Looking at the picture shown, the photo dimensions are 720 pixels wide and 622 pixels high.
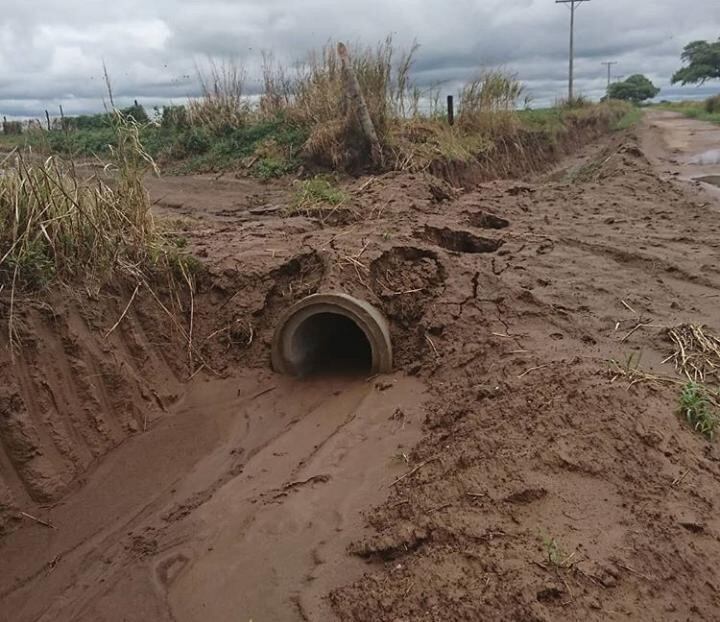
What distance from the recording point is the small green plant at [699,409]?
3.33 m

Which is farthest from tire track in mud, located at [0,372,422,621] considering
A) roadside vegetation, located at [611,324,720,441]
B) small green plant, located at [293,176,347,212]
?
small green plant, located at [293,176,347,212]

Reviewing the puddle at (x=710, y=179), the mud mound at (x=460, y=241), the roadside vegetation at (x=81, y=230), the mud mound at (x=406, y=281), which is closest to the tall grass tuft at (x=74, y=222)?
the roadside vegetation at (x=81, y=230)

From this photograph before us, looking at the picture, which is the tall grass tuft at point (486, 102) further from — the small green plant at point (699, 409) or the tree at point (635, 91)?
the tree at point (635, 91)

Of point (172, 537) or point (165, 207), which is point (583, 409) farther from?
point (165, 207)

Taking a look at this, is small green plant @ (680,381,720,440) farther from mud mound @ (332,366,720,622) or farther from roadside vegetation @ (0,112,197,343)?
roadside vegetation @ (0,112,197,343)

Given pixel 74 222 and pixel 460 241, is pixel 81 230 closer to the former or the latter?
pixel 74 222

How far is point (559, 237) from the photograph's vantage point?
7266 millimetres

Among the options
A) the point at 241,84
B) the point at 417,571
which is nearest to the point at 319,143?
the point at 241,84

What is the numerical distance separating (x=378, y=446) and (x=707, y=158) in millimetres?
16812

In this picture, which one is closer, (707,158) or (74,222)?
(74,222)

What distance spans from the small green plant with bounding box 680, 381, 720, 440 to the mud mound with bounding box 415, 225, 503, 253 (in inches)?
136

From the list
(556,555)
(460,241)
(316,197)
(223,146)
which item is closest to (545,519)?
(556,555)

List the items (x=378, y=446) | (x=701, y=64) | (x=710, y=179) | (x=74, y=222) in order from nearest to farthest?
(x=378, y=446) < (x=74, y=222) < (x=710, y=179) < (x=701, y=64)

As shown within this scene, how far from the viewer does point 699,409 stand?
3418 mm
